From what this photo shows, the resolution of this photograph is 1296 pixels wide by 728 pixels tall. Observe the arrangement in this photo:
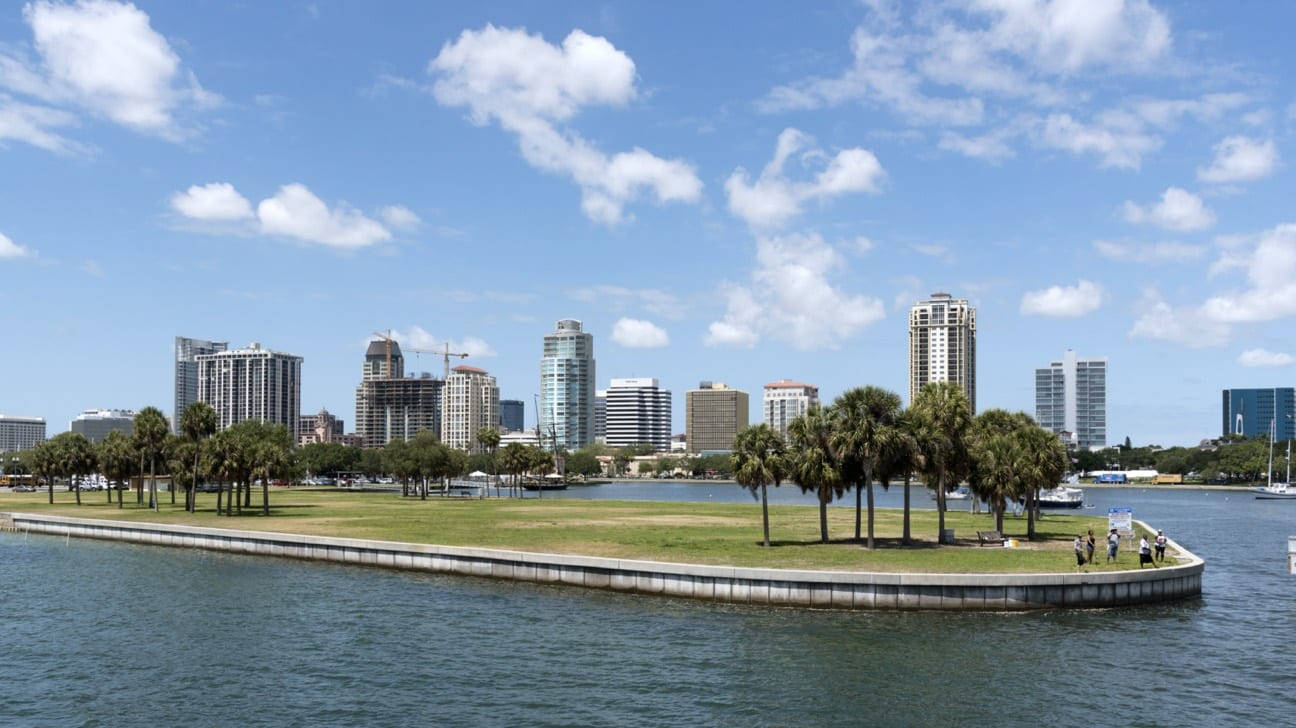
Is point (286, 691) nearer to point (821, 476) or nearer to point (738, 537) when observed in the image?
point (821, 476)

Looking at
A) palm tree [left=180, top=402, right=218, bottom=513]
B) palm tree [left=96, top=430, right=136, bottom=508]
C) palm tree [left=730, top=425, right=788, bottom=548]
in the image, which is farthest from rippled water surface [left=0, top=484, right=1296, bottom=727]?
palm tree [left=96, top=430, right=136, bottom=508]

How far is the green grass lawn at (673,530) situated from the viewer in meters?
53.6

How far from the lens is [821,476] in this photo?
56.4m

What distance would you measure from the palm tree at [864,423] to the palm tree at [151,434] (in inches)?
3137

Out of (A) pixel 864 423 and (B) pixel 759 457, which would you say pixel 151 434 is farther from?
(A) pixel 864 423

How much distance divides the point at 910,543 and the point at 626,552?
17.5 metres

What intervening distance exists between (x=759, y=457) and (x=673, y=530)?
19.9 metres

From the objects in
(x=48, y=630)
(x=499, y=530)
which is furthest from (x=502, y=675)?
(x=499, y=530)

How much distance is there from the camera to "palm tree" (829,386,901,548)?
181 feet

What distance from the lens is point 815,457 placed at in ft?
186

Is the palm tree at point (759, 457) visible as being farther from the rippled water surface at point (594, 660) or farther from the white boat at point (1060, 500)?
the white boat at point (1060, 500)

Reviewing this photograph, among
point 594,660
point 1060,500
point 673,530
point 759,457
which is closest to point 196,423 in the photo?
point 673,530

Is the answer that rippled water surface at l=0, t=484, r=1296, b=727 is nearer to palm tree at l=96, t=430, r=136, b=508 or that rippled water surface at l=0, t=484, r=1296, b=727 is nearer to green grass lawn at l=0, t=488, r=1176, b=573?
green grass lawn at l=0, t=488, r=1176, b=573

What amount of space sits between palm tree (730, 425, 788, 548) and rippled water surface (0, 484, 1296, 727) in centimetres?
1098
